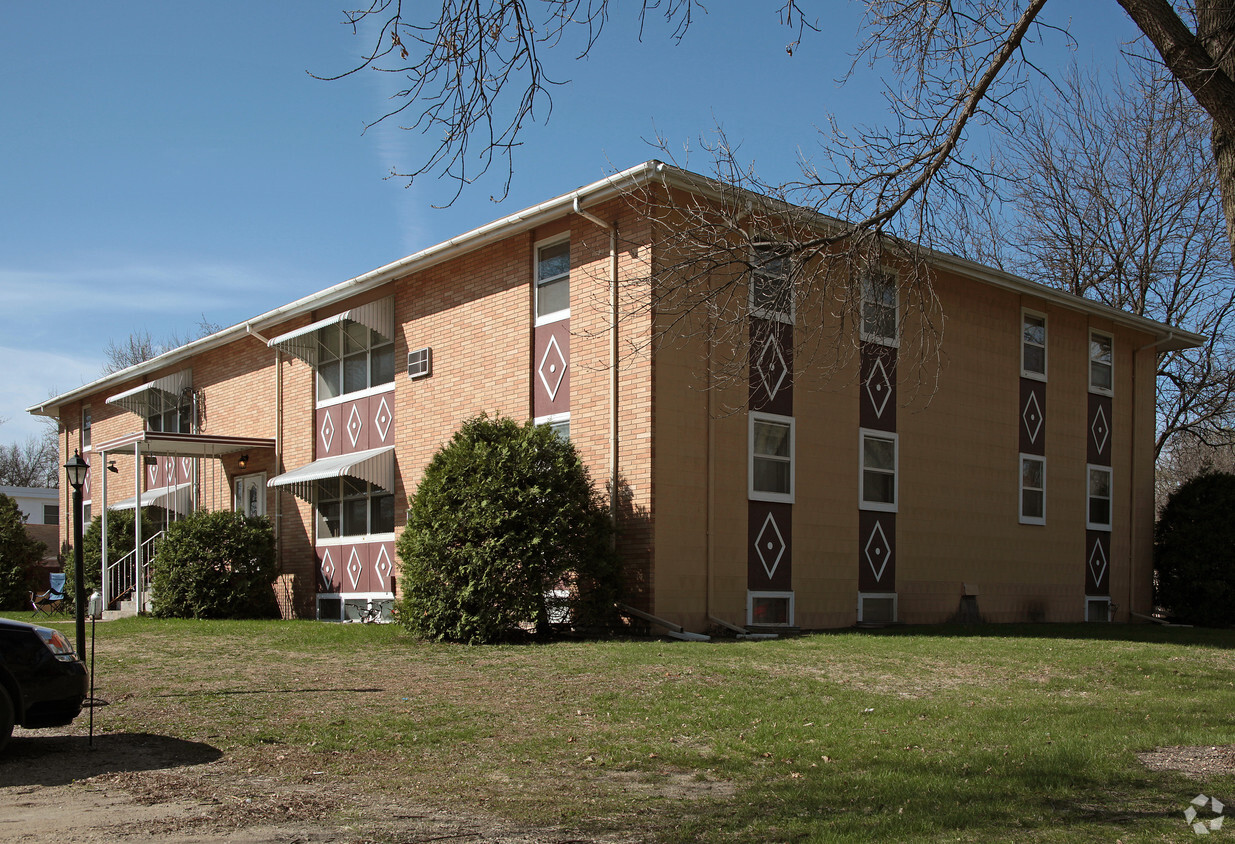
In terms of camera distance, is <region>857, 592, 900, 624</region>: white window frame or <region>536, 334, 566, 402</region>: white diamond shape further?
<region>857, 592, 900, 624</region>: white window frame

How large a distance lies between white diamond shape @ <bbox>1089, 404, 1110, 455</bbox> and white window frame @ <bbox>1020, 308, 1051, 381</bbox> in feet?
6.41

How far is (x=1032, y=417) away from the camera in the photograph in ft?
67.7

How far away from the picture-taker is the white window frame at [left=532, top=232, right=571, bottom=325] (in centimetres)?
1600

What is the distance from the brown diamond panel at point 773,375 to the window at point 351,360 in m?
6.93

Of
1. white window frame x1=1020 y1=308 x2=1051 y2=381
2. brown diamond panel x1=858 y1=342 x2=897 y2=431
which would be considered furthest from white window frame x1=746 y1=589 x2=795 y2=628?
white window frame x1=1020 y1=308 x2=1051 y2=381

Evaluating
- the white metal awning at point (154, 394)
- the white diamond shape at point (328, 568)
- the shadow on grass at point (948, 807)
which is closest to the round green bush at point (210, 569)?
the white diamond shape at point (328, 568)

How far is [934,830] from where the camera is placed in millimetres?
5762

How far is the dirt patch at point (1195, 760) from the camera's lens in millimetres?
7277

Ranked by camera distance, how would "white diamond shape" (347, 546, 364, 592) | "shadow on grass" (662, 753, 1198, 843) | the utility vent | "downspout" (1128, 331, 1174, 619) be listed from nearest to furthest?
"shadow on grass" (662, 753, 1198, 843)
the utility vent
"white diamond shape" (347, 546, 364, 592)
"downspout" (1128, 331, 1174, 619)

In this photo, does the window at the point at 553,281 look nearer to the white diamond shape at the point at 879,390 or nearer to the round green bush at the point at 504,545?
the round green bush at the point at 504,545

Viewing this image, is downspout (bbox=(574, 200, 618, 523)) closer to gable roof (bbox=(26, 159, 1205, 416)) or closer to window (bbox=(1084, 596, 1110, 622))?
gable roof (bbox=(26, 159, 1205, 416))

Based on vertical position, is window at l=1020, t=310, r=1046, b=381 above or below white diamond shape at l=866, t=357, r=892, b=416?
above

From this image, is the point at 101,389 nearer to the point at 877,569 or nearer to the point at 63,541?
the point at 63,541

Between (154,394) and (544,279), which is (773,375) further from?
(154,394)
